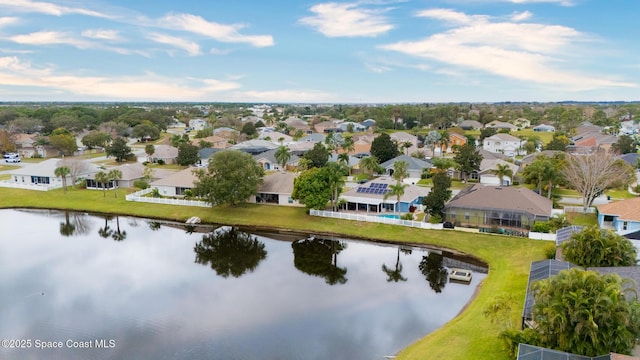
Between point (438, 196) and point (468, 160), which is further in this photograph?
point (468, 160)

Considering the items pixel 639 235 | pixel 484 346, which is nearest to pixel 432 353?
pixel 484 346

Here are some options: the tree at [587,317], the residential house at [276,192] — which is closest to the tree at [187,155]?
the residential house at [276,192]

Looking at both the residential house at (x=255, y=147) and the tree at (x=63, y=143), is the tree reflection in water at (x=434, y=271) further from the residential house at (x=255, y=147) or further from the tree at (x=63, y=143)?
the tree at (x=63, y=143)

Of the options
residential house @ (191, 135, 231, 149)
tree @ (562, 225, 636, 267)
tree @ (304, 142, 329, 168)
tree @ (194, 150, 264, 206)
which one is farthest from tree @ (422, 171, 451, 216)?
residential house @ (191, 135, 231, 149)

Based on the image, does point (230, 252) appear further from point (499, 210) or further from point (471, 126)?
point (471, 126)

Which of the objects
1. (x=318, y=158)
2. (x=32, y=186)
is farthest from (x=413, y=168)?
(x=32, y=186)
